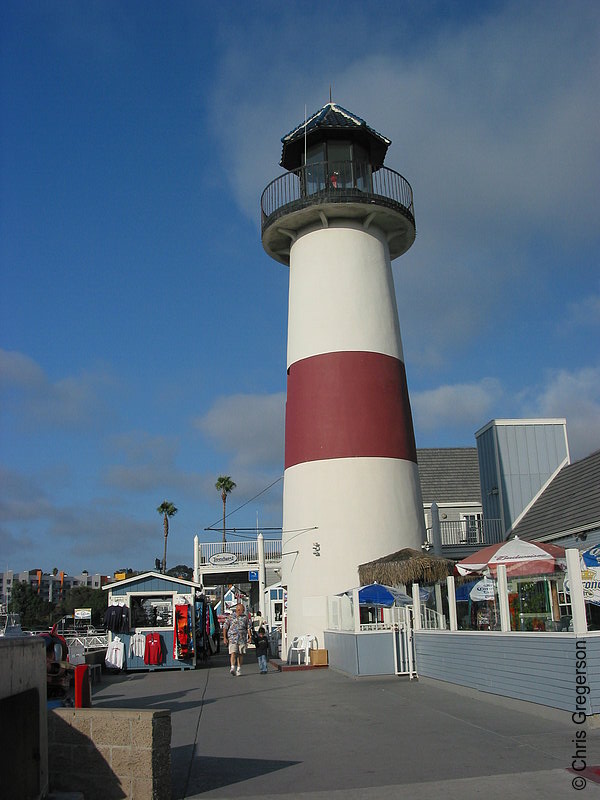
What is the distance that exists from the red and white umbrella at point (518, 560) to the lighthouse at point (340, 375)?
5809 millimetres

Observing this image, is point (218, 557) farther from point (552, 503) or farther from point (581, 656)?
point (581, 656)

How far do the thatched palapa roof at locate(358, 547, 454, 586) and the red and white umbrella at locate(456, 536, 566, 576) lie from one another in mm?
1852

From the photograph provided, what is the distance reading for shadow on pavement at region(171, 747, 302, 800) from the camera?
705 centimetres

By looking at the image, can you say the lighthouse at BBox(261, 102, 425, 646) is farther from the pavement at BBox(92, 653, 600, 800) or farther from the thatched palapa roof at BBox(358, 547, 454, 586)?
→ the pavement at BBox(92, 653, 600, 800)

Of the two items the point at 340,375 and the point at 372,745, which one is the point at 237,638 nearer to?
the point at 340,375

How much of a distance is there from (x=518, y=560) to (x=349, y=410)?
8.98 m

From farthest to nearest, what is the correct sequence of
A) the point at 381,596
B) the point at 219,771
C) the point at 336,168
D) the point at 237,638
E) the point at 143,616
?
the point at 336,168 → the point at 143,616 → the point at 237,638 → the point at 381,596 → the point at 219,771

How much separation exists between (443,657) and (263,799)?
8484 millimetres

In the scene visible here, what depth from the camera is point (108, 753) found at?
6316 mm

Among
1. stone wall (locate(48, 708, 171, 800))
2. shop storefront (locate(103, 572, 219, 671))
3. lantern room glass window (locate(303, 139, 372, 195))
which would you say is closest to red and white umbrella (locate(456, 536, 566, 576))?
stone wall (locate(48, 708, 171, 800))

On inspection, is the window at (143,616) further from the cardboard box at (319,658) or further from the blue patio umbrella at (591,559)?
the blue patio umbrella at (591,559)

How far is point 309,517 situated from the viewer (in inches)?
835

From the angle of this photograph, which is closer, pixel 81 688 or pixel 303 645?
pixel 81 688

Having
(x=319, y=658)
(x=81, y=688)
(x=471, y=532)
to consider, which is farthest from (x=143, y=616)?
(x=81, y=688)
